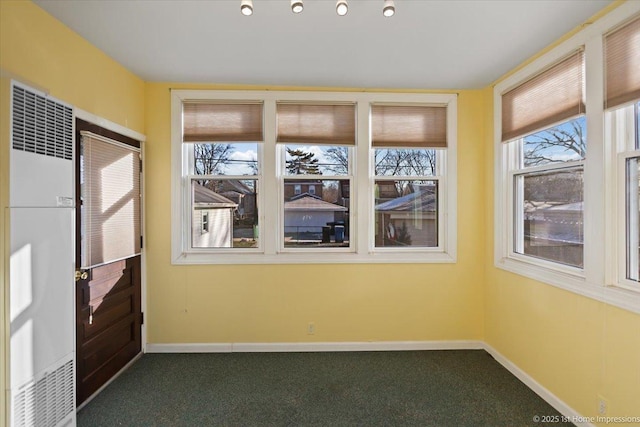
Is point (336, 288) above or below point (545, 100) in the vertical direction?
below

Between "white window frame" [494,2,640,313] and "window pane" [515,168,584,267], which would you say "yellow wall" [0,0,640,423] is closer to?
"window pane" [515,168,584,267]

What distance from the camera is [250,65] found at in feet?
8.40

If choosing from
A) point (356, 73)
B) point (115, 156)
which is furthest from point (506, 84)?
point (115, 156)

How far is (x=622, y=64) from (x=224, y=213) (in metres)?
3.22

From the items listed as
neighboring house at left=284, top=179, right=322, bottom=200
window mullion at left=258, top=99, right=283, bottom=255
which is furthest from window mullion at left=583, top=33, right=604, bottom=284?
window mullion at left=258, top=99, right=283, bottom=255

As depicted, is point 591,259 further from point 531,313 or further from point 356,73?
point 356,73

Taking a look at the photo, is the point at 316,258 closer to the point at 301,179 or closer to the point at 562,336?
the point at 301,179

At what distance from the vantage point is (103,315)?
8.02ft

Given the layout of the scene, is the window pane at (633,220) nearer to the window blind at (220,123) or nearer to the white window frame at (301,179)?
the white window frame at (301,179)

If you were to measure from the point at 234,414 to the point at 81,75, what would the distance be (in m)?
2.73

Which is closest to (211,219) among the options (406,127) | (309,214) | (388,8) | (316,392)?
(309,214)

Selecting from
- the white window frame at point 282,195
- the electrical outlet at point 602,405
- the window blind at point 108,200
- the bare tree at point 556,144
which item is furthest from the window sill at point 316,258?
the electrical outlet at point 602,405

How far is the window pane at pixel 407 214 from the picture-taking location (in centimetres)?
314

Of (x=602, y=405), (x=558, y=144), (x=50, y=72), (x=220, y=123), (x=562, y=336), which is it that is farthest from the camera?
(x=220, y=123)
